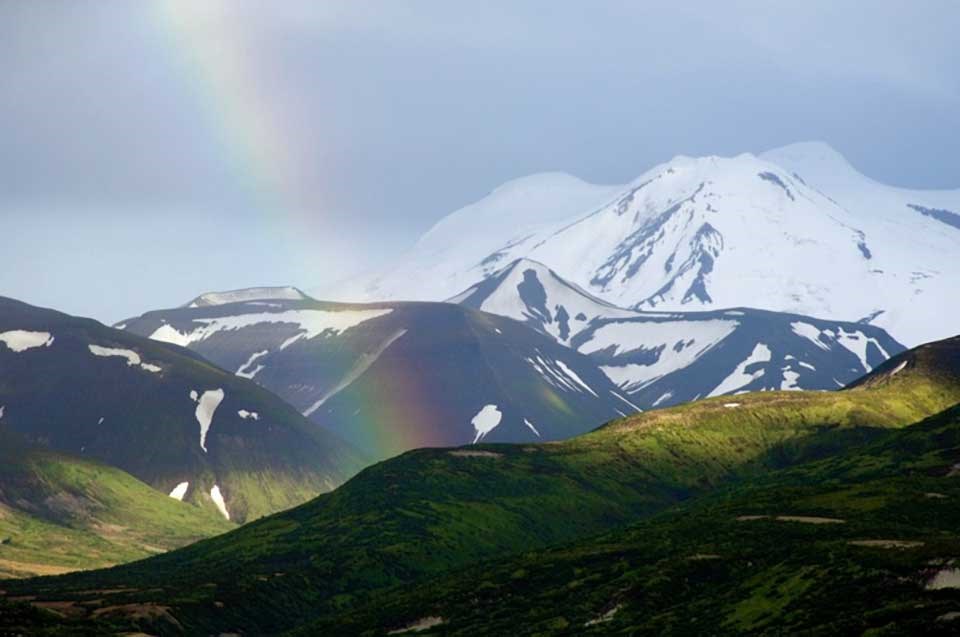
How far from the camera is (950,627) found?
13925cm

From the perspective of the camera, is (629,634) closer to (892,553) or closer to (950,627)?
(892,553)

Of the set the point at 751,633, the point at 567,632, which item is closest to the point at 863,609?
the point at 751,633

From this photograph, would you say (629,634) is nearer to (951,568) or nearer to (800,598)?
(800,598)

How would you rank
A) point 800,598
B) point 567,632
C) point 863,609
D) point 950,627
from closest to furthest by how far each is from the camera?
point 950,627, point 863,609, point 800,598, point 567,632

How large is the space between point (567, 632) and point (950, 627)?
6945 centimetres

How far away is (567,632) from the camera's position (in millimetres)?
199375

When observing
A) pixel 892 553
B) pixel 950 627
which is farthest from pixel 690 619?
pixel 950 627

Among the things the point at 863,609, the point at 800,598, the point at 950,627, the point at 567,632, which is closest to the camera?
the point at 950,627

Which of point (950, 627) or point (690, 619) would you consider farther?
point (690, 619)

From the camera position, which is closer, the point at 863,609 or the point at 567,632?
the point at 863,609

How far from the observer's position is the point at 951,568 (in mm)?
171500

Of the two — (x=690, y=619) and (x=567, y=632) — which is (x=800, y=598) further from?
(x=567, y=632)

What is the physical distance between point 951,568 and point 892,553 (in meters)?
20.5

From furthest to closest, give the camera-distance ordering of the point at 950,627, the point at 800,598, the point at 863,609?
the point at 800,598 → the point at 863,609 → the point at 950,627
